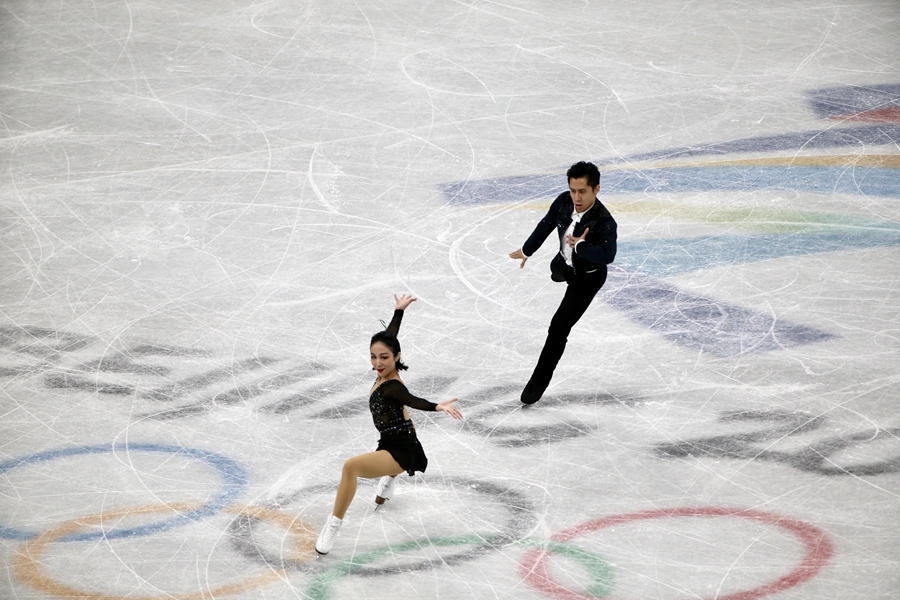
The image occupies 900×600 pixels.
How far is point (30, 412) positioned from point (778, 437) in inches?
199

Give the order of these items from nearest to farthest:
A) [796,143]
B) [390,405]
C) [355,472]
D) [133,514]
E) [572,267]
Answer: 1. [355,472]
2. [390,405]
3. [133,514]
4. [572,267]
5. [796,143]

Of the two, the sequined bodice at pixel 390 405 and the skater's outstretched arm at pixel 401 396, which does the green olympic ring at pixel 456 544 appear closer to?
the sequined bodice at pixel 390 405

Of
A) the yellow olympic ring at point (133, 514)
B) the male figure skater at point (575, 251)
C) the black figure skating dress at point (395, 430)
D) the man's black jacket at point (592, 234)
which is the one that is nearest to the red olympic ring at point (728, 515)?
the black figure skating dress at point (395, 430)

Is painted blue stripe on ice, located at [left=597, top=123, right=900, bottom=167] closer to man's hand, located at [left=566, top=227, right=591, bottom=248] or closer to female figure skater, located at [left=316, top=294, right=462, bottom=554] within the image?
man's hand, located at [left=566, top=227, right=591, bottom=248]

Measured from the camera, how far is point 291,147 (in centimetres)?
1075

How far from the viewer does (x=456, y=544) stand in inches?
225

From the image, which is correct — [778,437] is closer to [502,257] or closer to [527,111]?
[502,257]

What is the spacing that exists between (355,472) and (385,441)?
280mm

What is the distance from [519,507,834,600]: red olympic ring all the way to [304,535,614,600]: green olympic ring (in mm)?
64

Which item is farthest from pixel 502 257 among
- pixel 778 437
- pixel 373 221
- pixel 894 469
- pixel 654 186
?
pixel 894 469

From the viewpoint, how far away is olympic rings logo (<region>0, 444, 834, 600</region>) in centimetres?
533

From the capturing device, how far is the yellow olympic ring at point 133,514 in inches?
210

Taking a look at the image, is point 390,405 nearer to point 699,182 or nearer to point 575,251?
point 575,251

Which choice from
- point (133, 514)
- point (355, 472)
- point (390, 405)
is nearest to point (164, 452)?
point (133, 514)
